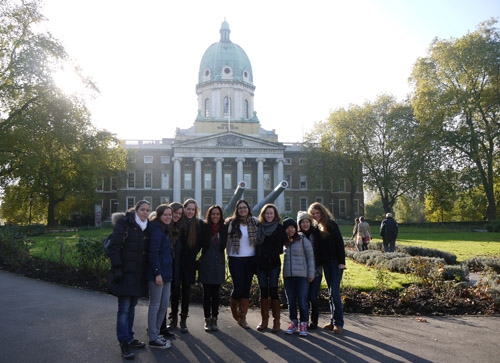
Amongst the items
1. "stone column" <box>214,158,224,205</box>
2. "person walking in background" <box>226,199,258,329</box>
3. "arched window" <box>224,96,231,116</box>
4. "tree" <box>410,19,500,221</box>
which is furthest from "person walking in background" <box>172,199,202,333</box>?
"arched window" <box>224,96,231,116</box>

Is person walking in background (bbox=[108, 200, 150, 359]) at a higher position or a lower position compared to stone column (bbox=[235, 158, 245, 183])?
lower

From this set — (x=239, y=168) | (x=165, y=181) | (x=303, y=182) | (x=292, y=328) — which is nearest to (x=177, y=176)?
(x=165, y=181)

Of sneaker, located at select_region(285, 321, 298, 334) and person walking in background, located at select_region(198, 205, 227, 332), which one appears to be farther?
person walking in background, located at select_region(198, 205, 227, 332)

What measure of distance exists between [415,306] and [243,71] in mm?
55651

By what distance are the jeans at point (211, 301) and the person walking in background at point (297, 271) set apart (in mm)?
1093

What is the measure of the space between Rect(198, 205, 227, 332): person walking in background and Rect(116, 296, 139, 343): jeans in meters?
1.29

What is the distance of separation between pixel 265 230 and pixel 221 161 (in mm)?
46831

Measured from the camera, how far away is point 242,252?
6.91 m

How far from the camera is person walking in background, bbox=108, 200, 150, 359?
5586mm

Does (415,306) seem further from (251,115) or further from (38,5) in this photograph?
(251,115)

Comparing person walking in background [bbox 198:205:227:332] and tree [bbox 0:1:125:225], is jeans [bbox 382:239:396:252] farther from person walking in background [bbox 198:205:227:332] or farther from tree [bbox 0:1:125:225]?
tree [bbox 0:1:125:225]

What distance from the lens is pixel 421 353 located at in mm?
5723

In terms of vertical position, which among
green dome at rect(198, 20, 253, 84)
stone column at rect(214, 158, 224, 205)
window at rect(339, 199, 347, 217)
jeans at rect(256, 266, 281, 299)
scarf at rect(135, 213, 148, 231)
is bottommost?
jeans at rect(256, 266, 281, 299)

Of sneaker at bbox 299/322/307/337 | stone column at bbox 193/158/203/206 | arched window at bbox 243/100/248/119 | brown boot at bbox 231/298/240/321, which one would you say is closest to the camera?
sneaker at bbox 299/322/307/337
